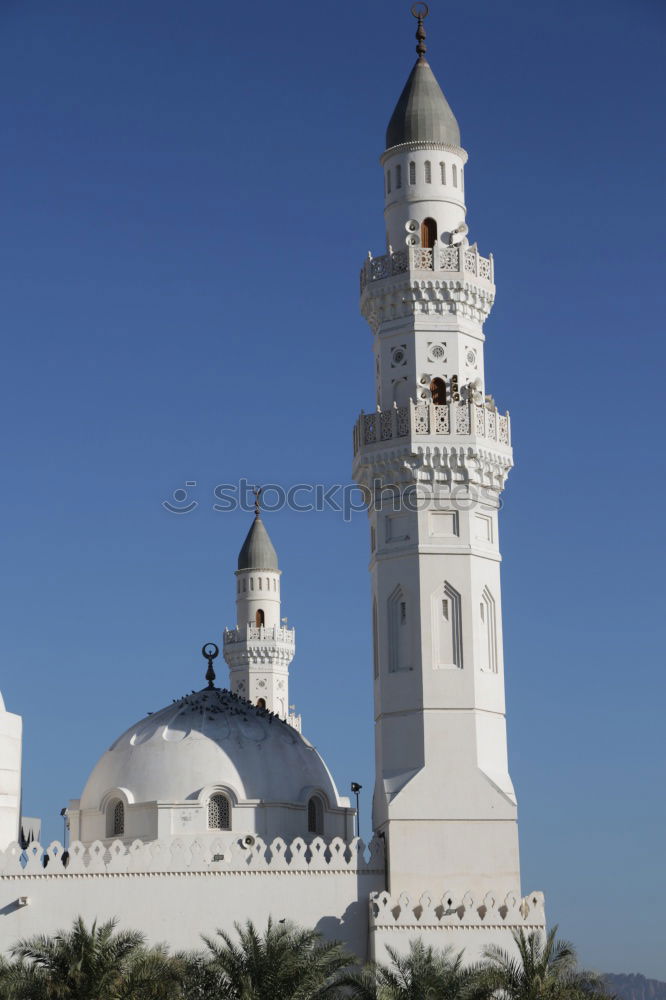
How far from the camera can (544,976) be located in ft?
95.0

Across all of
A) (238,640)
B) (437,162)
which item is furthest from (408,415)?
(238,640)

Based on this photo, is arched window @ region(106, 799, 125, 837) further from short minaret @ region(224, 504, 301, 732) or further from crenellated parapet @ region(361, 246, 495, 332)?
short minaret @ region(224, 504, 301, 732)

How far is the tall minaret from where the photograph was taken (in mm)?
35438

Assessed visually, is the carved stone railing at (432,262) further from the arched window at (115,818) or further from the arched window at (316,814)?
the arched window at (115,818)

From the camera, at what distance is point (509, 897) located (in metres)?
34.7

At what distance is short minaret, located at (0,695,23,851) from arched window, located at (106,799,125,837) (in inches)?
93.5

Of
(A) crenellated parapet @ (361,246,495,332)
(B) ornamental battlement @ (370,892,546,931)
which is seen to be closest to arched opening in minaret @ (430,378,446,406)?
(A) crenellated parapet @ (361,246,495,332)

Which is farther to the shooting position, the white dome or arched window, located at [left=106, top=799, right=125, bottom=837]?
arched window, located at [left=106, top=799, right=125, bottom=837]

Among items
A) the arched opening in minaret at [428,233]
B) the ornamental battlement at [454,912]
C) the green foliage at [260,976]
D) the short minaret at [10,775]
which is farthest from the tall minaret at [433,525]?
the short minaret at [10,775]

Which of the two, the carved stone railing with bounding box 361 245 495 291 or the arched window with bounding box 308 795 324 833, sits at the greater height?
the carved stone railing with bounding box 361 245 495 291

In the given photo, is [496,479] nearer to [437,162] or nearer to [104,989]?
[437,162]

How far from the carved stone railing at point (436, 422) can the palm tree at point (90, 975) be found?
14385 mm

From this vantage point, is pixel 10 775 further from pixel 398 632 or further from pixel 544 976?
pixel 544 976

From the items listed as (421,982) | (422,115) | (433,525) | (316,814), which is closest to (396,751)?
(316,814)
